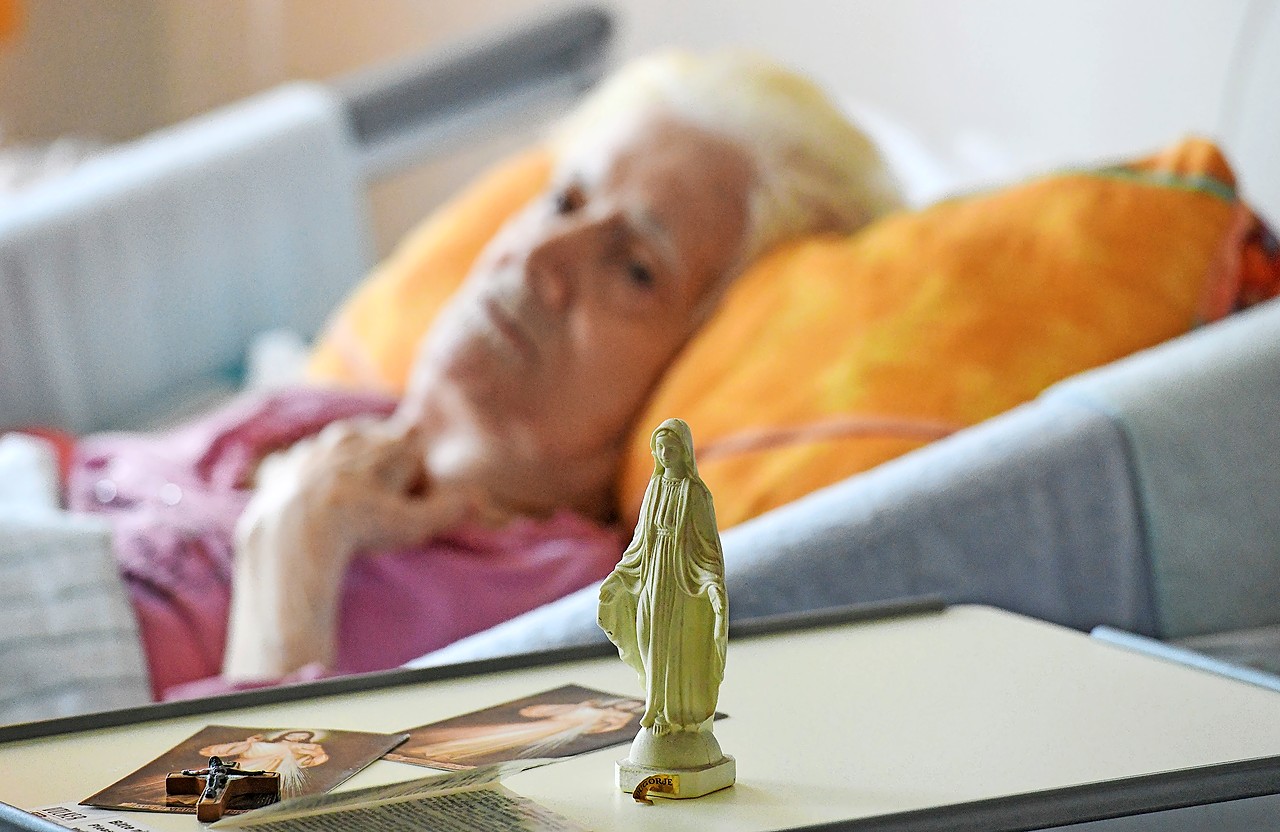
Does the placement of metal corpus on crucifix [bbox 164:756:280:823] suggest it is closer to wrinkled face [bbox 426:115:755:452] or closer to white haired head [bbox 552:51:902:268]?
wrinkled face [bbox 426:115:755:452]

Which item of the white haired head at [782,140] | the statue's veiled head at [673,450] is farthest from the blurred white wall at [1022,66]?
the statue's veiled head at [673,450]

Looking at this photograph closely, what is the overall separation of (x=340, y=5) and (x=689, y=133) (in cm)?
204

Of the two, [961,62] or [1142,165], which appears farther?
[961,62]

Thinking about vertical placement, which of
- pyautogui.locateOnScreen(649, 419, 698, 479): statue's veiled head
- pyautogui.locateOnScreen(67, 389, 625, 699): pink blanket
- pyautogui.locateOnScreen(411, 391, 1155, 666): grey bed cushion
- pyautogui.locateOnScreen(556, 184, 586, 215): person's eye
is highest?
pyautogui.locateOnScreen(556, 184, 586, 215): person's eye

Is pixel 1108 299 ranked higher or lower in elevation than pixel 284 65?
lower

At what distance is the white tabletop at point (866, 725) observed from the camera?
60 centimetres

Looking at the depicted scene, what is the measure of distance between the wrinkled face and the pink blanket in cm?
11

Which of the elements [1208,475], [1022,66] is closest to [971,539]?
[1208,475]

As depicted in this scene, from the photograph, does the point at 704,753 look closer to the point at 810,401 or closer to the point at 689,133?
the point at 810,401

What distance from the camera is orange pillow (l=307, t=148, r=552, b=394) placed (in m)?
1.80

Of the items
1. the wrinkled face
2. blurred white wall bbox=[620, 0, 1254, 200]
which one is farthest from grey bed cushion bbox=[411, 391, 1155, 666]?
blurred white wall bbox=[620, 0, 1254, 200]

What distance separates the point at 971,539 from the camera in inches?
37.5

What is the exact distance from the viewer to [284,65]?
3.44 meters

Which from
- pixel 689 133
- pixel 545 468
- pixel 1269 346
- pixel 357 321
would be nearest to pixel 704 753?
pixel 1269 346
